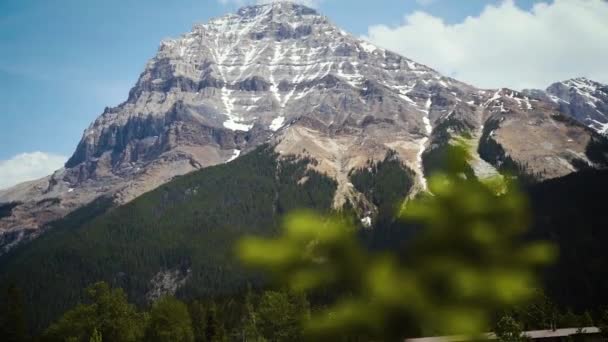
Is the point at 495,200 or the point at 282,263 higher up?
the point at 495,200

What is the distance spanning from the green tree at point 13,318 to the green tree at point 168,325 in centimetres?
1956

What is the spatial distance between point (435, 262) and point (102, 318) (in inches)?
3408

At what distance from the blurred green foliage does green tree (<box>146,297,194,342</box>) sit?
309 ft

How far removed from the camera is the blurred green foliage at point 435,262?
4.61 m

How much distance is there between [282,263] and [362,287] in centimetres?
72

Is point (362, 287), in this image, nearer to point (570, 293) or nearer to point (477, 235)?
point (477, 235)

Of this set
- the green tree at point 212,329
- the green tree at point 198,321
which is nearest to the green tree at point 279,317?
the green tree at point 212,329

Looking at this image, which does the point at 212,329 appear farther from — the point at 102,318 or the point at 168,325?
the point at 102,318

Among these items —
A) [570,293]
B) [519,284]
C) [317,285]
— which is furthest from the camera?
[570,293]

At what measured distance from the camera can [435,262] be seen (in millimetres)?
4777

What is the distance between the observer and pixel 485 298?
4.61 m

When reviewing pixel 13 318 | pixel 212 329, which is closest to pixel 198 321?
pixel 212 329

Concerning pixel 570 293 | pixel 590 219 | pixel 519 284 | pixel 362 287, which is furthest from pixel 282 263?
pixel 590 219

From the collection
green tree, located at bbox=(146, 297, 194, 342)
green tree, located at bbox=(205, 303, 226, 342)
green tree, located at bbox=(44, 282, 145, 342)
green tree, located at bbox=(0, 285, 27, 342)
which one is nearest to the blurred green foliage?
green tree, located at bbox=(44, 282, 145, 342)
